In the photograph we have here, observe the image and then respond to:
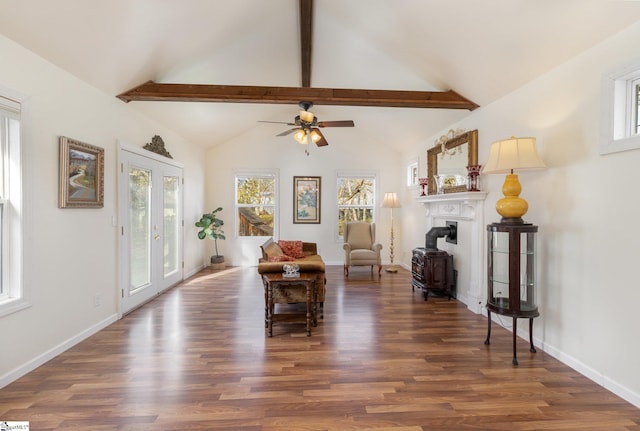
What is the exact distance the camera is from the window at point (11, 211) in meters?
2.26

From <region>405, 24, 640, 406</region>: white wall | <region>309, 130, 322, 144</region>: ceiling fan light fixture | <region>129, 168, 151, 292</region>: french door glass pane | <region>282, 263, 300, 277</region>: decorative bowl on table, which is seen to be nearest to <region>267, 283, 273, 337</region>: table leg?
<region>282, 263, 300, 277</region>: decorative bowl on table

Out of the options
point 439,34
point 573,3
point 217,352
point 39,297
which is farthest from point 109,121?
point 573,3

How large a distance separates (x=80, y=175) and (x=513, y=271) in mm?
4151

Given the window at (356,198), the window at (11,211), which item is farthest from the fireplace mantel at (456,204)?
the window at (11,211)

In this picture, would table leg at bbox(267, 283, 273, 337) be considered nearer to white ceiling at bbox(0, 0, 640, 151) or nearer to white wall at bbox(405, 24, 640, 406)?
white wall at bbox(405, 24, 640, 406)

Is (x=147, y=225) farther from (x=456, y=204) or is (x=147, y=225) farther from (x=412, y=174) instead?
(x=412, y=174)

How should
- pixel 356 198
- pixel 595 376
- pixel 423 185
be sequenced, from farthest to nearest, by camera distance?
pixel 356 198, pixel 423 185, pixel 595 376

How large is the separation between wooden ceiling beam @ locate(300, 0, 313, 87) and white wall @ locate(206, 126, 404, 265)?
2.40 m

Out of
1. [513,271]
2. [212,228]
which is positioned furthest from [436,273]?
[212,228]

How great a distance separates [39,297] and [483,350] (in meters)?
3.91

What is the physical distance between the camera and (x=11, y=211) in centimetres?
231

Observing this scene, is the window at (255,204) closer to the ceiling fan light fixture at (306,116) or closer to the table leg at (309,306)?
the ceiling fan light fixture at (306,116)

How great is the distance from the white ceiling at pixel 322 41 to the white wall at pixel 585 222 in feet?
0.81

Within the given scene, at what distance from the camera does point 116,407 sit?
197 cm
